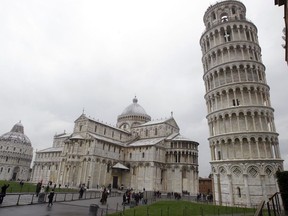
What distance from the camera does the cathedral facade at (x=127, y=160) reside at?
43.9 m

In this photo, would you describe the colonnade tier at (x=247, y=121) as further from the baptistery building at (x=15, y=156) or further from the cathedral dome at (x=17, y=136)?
the cathedral dome at (x=17, y=136)

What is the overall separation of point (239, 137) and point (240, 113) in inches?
132

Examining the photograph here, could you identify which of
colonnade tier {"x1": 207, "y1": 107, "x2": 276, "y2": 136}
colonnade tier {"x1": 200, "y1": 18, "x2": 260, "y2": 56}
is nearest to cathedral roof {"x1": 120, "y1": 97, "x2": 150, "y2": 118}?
colonnade tier {"x1": 200, "y1": 18, "x2": 260, "y2": 56}

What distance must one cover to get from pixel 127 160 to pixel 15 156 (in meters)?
60.9

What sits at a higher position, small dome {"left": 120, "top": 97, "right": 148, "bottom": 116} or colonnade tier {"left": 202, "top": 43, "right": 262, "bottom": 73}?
small dome {"left": 120, "top": 97, "right": 148, "bottom": 116}

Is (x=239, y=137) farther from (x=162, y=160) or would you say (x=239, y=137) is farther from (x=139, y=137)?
(x=139, y=137)

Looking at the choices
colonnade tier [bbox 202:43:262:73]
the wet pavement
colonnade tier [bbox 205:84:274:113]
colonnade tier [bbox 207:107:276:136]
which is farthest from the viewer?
colonnade tier [bbox 202:43:262:73]

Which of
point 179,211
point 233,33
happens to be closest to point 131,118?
point 233,33

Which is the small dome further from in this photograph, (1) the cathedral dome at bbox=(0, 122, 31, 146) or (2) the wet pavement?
(1) the cathedral dome at bbox=(0, 122, 31, 146)

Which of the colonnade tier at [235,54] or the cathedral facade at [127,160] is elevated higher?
the colonnade tier at [235,54]

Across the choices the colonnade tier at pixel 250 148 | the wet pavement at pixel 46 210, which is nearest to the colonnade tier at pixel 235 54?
the colonnade tier at pixel 250 148

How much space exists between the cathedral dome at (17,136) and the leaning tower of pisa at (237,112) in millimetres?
86974

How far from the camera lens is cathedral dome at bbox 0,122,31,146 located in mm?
86031

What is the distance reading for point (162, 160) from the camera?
48.0 metres
